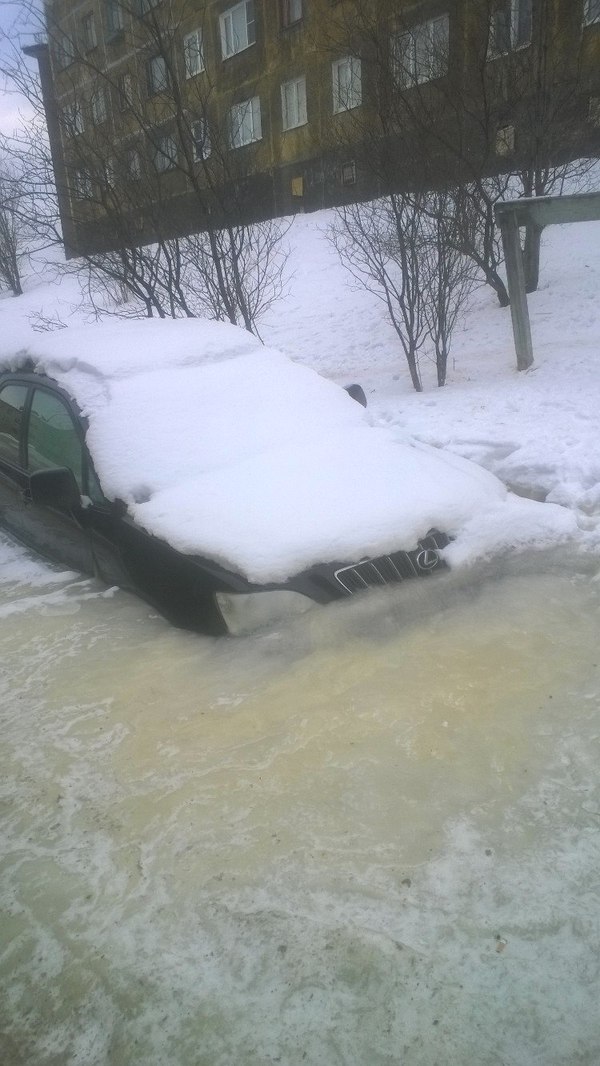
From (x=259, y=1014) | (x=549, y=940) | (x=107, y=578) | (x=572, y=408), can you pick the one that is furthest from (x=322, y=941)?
(x=572, y=408)

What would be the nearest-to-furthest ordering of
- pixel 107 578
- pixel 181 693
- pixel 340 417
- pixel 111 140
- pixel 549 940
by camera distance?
pixel 549 940
pixel 181 693
pixel 107 578
pixel 340 417
pixel 111 140

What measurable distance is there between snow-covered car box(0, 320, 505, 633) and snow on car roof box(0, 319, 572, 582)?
0.01m

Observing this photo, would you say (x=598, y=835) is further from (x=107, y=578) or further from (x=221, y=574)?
(x=107, y=578)

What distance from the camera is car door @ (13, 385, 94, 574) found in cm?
364

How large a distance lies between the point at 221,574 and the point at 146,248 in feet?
22.4

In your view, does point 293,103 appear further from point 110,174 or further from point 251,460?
point 251,460

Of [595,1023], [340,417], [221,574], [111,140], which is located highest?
[111,140]

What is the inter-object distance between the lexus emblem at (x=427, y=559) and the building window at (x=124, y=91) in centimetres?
752

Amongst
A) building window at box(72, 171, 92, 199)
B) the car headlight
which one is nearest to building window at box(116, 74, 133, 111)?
building window at box(72, 171, 92, 199)

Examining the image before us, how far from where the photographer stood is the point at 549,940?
173 cm

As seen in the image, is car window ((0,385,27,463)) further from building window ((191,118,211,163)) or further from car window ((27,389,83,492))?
building window ((191,118,211,163))

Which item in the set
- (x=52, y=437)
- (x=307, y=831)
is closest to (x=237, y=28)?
(x=52, y=437)

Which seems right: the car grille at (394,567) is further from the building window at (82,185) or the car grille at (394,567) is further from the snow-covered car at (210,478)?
the building window at (82,185)

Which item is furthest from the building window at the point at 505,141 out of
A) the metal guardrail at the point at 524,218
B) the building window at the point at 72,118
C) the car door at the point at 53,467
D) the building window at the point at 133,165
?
the car door at the point at 53,467
